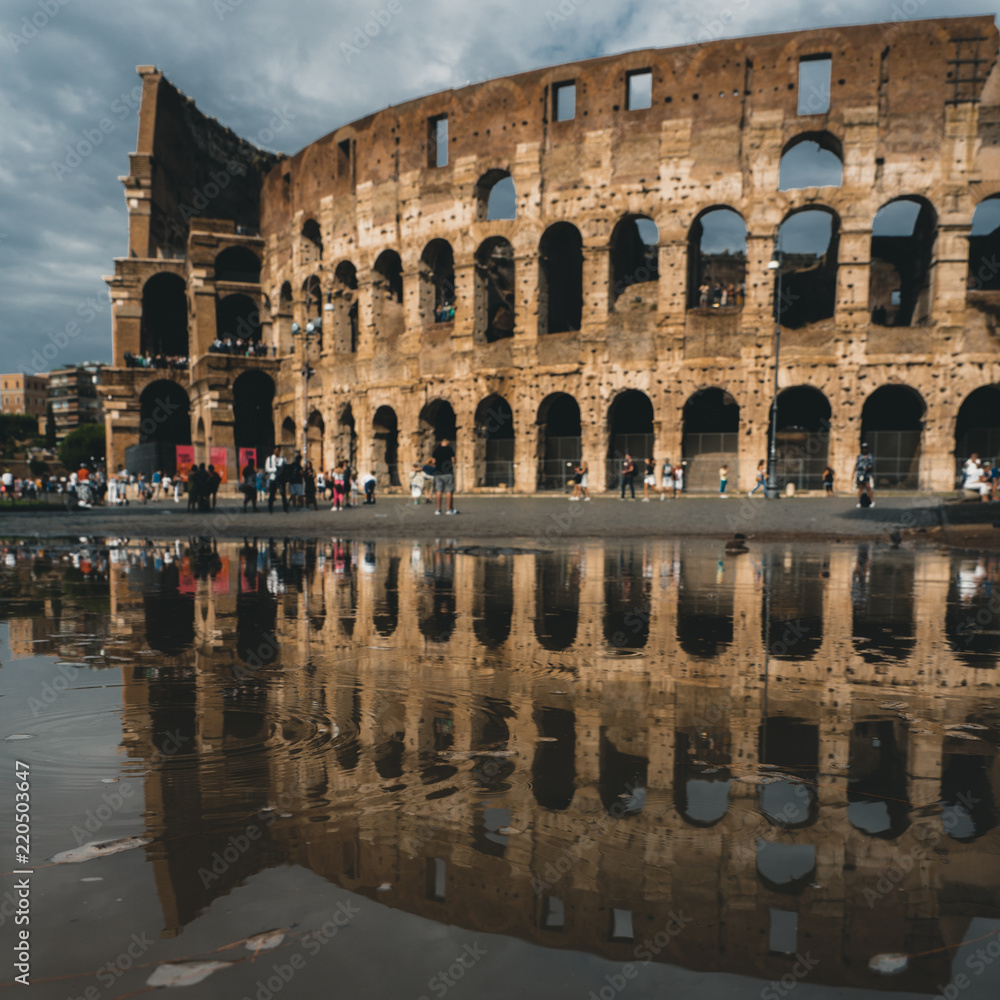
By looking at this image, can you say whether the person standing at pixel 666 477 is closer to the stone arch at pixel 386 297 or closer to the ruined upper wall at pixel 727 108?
the ruined upper wall at pixel 727 108

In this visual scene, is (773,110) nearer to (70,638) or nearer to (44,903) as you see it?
(70,638)

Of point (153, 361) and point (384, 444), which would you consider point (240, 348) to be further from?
point (384, 444)

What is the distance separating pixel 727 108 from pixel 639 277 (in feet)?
24.4

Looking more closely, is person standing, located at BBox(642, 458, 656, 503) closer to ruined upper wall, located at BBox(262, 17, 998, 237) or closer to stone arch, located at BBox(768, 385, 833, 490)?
stone arch, located at BBox(768, 385, 833, 490)

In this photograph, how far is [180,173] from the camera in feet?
133

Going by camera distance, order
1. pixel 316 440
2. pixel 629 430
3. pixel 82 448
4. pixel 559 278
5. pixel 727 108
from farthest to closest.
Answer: pixel 82 448
pixel 316 440
pixel 559 278
pixel 629 430
pixel 727 108

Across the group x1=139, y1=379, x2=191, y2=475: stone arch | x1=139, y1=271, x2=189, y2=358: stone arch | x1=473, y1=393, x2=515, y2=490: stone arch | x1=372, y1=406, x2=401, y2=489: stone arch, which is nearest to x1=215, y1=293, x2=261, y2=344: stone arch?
x1=139, y1=271, x2=189, y2=358: stone arch

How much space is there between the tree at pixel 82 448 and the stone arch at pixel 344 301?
66.0m

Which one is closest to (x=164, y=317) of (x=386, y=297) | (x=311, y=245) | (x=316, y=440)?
(x=311, y=245)

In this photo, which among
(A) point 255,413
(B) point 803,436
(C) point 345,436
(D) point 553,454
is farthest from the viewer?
(A) point 255,413

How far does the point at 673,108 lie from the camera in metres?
26.5

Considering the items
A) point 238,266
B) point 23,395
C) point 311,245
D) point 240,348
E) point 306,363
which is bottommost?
point 306,363

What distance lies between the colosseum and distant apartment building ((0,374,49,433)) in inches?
4772

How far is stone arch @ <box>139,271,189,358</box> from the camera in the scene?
131ft
